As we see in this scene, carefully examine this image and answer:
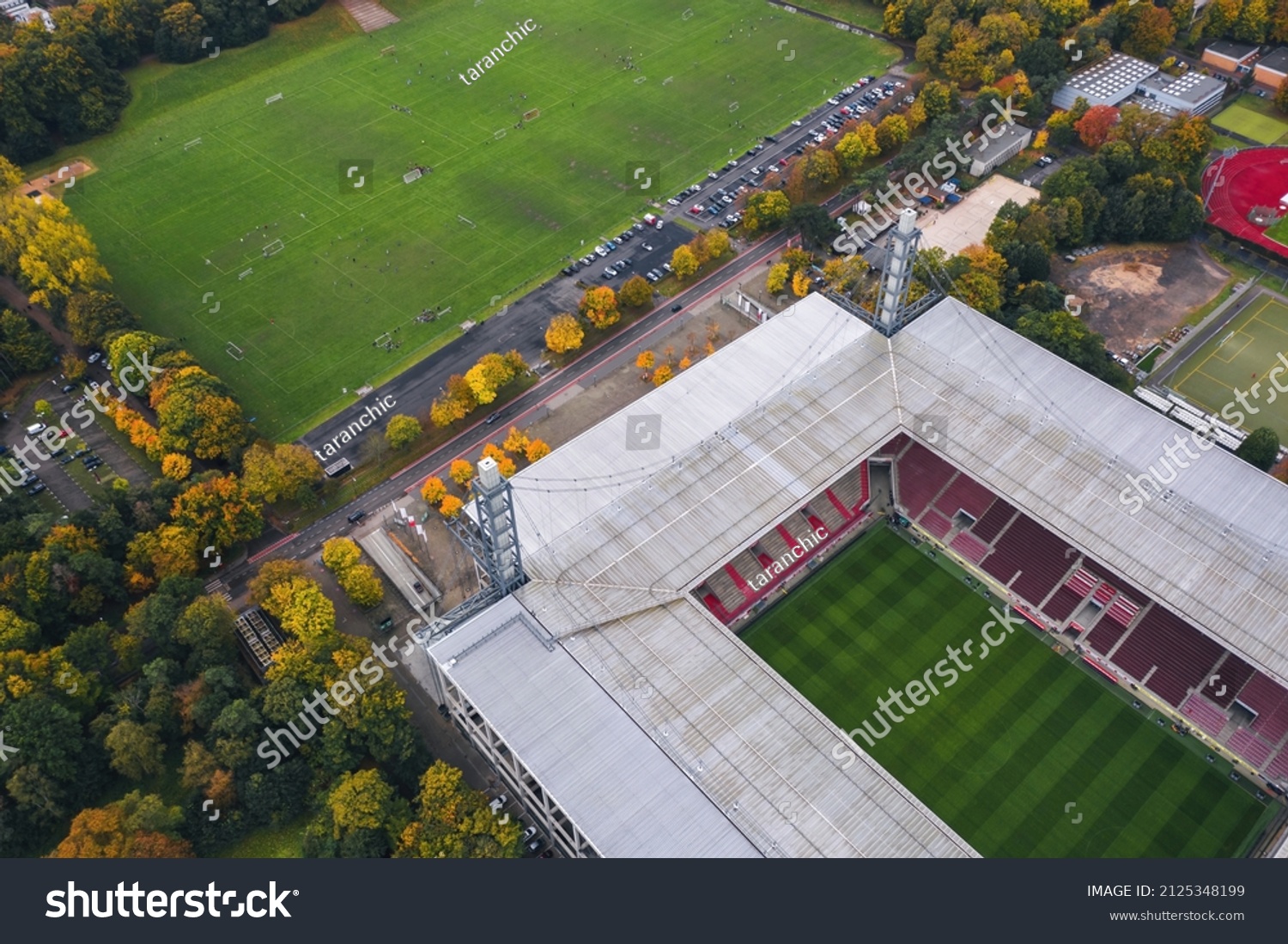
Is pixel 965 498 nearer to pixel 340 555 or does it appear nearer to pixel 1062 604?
pixel 1062 604

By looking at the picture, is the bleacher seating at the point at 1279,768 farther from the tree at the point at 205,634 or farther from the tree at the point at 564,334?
the tree at the point at 205,634

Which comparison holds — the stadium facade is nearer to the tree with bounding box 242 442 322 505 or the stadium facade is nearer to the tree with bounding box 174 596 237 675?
the tree with bounding box 174 596 237 675

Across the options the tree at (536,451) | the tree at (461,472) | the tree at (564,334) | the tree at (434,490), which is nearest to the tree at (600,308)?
the tree at (564,334)

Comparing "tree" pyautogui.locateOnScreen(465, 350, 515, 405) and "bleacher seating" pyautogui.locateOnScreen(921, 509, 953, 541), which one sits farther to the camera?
"tree" pyautogui.locateOnScreen(465, 350, 515, 405)

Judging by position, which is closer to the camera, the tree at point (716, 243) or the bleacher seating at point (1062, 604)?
the bleacher seating at point (1062, 604)

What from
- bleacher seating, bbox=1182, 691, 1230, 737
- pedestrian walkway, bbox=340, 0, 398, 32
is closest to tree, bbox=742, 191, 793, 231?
bleacher seating, bbox=1182, 691, 1230, 737

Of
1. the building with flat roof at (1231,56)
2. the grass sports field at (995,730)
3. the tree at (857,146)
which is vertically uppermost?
the building with flat roof at (1231,56)
